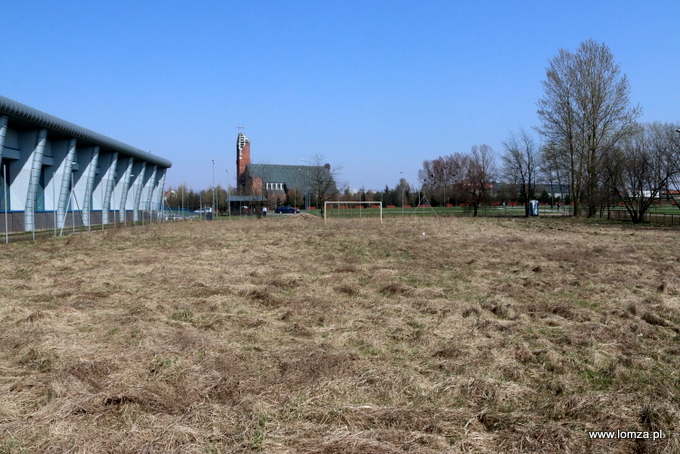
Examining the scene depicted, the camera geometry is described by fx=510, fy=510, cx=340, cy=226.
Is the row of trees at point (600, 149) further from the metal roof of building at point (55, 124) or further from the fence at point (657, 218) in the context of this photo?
the metal roof of building at point (55, 124)

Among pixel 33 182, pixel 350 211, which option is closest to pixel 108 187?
pixel 33 182

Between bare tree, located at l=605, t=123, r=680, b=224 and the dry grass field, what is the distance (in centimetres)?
2790

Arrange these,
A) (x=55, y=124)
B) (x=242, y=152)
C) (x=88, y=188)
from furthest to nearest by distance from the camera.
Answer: (x=242, y=152), (x=88, y=188), (x=55, y=124)

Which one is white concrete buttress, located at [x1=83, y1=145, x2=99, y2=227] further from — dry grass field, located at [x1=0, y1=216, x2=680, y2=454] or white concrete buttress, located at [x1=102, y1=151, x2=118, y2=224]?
dry grass field, located at [x1=0, y1=216, x2=680, y2=454]

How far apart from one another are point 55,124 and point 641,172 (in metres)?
37.9

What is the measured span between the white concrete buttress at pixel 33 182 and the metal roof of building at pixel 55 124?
33.3 inches

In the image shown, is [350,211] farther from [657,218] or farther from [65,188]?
[65,188]

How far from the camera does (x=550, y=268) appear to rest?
41.6 ft

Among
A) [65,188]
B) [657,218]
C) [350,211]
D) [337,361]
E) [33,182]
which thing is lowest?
[337,361]

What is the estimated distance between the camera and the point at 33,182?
88.8 ft

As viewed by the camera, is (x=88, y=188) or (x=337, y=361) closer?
(x=337, y=361)

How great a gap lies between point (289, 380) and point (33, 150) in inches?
1161

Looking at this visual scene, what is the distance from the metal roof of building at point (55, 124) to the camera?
78.2ft

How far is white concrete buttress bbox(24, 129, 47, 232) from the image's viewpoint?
26500 mm
